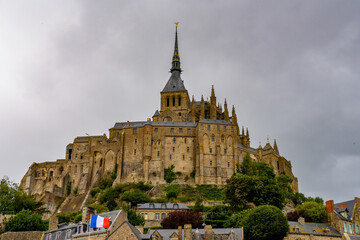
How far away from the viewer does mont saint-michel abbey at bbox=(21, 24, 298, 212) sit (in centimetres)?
8469

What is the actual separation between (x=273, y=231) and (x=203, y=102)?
186ft

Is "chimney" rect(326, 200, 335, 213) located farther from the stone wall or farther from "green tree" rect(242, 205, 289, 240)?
the stone wall

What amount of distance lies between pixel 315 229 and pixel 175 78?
2634 inches

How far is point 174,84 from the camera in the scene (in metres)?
109

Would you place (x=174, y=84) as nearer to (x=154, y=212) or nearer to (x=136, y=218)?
(x=154, y=212)

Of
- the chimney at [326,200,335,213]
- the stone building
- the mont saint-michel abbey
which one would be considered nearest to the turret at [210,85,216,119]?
the mont saint-michel abbey

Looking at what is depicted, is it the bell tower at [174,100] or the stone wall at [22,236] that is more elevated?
the bell tower at [174,100]

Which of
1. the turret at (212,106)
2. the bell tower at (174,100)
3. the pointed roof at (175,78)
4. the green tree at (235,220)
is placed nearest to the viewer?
the green tree at (235,220)

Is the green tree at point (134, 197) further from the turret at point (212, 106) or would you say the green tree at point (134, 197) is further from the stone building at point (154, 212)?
the turret at point (212, 106)

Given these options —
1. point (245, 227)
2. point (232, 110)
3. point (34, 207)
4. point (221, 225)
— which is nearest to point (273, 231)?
point (245, 227)

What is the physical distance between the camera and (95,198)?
8231 centimetres

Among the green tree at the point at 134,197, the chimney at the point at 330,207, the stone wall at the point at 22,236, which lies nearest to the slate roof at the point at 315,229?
the chimney at the point at 330,207

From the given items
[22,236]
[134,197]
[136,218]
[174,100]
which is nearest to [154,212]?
[136,218]

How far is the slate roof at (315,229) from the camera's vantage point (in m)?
48.8
